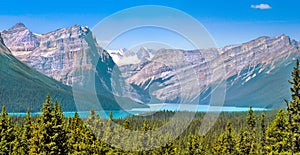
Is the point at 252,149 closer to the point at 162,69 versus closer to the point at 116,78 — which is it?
the point at 162,69

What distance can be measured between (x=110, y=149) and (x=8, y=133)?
62.9 feet

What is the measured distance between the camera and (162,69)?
185 ft

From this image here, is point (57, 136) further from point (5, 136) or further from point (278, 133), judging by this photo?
point (278, 133)

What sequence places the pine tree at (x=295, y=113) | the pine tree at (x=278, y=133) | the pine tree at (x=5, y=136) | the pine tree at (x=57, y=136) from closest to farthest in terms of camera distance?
the pine tree at (x=295, y=113) → the pine tree at (x=57, y=136) → the pine tree at (x=278, y=133) → the pine tree at (x=5, y=136)

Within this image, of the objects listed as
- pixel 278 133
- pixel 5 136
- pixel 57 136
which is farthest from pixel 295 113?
pixel 5 136

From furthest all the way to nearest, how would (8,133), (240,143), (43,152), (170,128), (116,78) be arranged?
(240,143)
(8,133)
(170,128)
(43,152)
(116,78)

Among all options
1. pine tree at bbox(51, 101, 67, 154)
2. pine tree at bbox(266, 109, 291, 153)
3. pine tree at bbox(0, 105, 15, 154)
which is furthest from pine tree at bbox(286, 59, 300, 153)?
pine tree at bbox(0, 105, 15, 154)

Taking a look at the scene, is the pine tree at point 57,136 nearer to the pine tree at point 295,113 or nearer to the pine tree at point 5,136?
the pine tree at point 5,136

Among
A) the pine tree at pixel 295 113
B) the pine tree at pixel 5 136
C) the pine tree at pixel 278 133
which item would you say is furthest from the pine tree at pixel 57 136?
the pine tree at pixel 295 113

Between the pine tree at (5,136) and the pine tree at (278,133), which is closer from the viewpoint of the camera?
the pine tree at (278,133)

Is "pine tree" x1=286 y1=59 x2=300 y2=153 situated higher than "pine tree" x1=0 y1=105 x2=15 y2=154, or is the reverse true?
"pine tree" x1=286 y1=59 x2=300 y2=153

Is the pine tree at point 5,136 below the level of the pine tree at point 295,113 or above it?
below

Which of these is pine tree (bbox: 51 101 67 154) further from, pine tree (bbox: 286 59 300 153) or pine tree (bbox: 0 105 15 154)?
pine tree (bbox: 286 59 300 153)

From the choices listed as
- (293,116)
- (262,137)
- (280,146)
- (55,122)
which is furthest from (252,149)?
(55,122)
